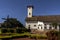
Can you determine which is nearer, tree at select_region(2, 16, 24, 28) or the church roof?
tree at select_region(2, 16, 24, 28)

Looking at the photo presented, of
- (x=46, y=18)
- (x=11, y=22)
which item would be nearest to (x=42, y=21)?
(x=46, y=18)

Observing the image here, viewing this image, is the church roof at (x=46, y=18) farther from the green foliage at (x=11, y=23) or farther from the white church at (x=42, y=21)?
the green foliage at (x=11, y=23)

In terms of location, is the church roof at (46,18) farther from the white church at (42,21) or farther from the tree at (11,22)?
the tree at (11,22)

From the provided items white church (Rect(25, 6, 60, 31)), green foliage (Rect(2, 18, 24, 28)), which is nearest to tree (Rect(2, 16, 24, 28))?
green foliage (Rect(2, 18, 24, 28))

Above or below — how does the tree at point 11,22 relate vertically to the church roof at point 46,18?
Answer: below

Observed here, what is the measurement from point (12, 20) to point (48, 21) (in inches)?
317

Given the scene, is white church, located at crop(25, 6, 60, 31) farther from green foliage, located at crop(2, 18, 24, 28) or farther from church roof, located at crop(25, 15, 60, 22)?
green foliage, located at crop(2, 18, 24, 28)

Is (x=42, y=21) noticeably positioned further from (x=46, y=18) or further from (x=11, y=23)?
(x=11, y=23)

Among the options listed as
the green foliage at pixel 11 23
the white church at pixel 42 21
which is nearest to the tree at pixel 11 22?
the green foliage at pixel 11 23

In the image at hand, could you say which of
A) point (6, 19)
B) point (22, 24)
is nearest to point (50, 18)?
point (22, 24)

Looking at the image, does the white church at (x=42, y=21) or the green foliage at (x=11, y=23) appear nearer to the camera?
the green foliage at (x=11, y=23)

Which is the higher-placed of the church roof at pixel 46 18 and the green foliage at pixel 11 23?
the church roof at pixel 46 18

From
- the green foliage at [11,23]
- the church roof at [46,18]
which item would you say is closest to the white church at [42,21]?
the church roof at [46,18]

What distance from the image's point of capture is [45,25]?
3925 cm
